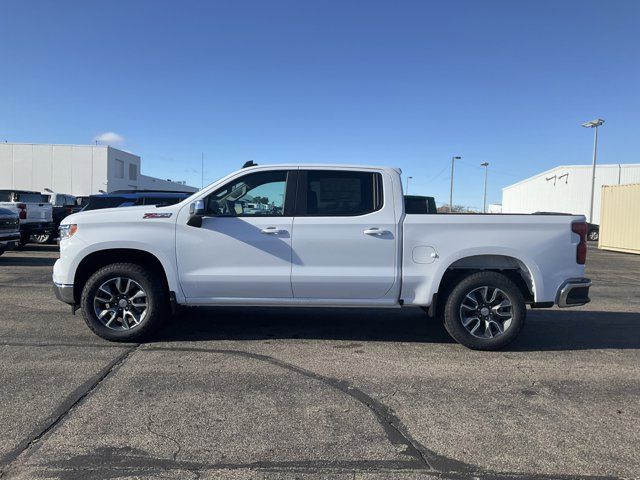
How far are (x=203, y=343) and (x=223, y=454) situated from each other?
102 inches

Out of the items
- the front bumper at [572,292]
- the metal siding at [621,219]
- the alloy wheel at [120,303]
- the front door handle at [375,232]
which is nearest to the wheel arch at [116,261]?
the alloy wheel at [120,303]

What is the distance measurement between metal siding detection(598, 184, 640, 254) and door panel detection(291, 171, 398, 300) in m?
21.3

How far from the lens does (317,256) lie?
5.52 meters

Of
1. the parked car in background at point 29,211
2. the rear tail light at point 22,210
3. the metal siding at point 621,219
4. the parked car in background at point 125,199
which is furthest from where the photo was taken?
the metal siding at point 621,219

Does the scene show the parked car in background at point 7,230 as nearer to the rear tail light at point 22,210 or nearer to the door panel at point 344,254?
the rear tail light at point 22,210

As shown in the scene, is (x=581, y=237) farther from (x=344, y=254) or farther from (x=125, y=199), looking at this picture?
(x=125, y=199)

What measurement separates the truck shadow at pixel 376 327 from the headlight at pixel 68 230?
60.2 inches

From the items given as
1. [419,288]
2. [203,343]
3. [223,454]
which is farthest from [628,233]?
[223,454]

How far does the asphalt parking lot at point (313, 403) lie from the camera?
3.16m

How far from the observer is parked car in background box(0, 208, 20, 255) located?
12617 mm

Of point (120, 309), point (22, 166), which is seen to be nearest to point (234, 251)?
point (120, 309)

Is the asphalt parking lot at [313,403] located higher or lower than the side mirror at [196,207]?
lower

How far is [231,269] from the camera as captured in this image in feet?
18.3

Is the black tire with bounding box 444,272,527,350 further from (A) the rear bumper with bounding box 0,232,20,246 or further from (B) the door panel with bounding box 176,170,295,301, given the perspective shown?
(A) the rear bumper with bounding box 0,232,20,246
